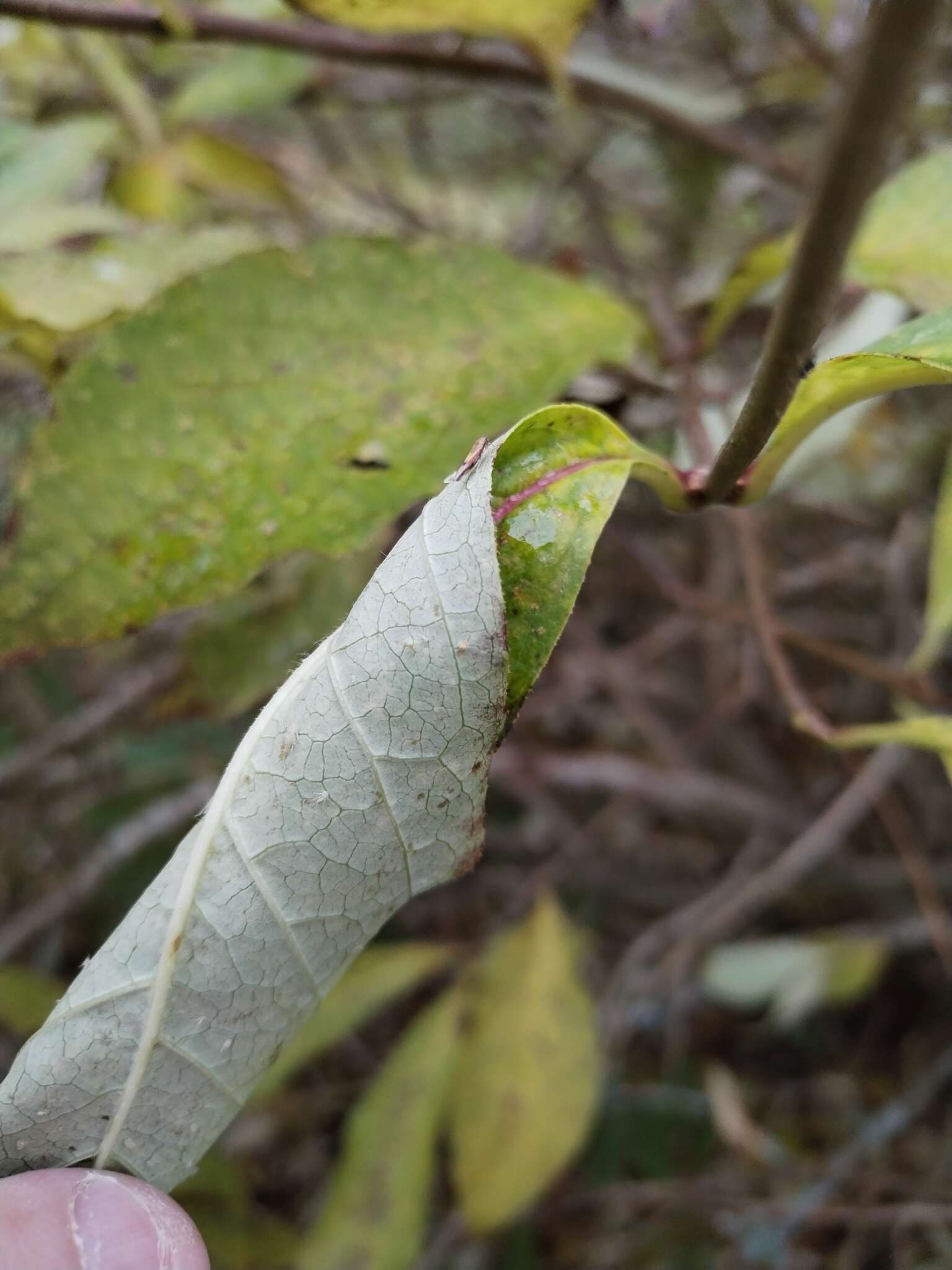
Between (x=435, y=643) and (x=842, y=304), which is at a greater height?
(x=435, y=643)

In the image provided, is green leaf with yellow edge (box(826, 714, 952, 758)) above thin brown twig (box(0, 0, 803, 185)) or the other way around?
the other way around

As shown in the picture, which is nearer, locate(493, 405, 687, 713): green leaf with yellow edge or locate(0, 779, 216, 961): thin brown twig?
locate(493, 405, 687, 713): green leaf with yellow edge

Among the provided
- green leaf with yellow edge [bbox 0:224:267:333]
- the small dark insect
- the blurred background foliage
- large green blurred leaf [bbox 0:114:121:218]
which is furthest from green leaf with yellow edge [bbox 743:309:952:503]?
large green blurred leaf [bbox 0:114:121:218]

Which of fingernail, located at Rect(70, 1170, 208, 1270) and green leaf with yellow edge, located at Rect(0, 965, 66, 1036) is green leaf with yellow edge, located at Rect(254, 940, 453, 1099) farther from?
fingernail, located at Rect(70, 1170, 208, 1270)

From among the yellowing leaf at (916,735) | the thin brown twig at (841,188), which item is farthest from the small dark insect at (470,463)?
the yellowing leaf at (916,735)

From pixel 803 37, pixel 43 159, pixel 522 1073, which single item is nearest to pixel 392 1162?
pixel 522 1073

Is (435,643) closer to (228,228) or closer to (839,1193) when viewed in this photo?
(228,228)

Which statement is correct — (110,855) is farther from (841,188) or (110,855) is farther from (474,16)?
(841,188)

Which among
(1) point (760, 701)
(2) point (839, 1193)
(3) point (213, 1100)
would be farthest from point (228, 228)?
(2) point (839, 1193)
